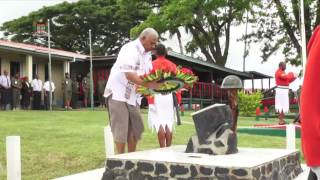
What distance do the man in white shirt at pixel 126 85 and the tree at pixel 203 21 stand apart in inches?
1011

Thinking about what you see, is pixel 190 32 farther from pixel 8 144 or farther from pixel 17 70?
pixel 8 144

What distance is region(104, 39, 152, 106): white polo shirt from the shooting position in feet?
23.3

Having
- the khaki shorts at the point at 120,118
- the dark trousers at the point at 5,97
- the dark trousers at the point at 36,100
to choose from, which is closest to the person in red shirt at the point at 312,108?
the khaki shorts at the point at 120,118

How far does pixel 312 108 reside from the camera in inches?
100

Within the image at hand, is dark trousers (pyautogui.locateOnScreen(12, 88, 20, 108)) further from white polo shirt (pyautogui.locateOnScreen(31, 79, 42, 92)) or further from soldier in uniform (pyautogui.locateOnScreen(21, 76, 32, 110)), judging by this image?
white polo shirt (pyautogui.locateOnScreen(31, 79, 42, 92))

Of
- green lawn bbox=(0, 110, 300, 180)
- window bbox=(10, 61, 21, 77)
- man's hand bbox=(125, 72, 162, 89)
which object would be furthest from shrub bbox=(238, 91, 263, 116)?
man's hand bbox=(125, 72, 162, 89)

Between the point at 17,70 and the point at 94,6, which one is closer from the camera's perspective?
the point at 17,70

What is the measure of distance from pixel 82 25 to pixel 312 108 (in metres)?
41.9

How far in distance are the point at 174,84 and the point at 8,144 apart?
2.19 m


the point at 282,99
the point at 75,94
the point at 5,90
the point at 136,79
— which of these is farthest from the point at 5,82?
the point at 136,79

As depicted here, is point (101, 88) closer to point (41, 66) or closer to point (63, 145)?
point (41, 66)

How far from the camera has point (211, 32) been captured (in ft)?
126

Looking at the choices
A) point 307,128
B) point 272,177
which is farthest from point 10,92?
point 307,128

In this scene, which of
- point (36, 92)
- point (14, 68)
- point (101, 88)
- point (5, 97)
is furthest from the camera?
point (101, 88)
